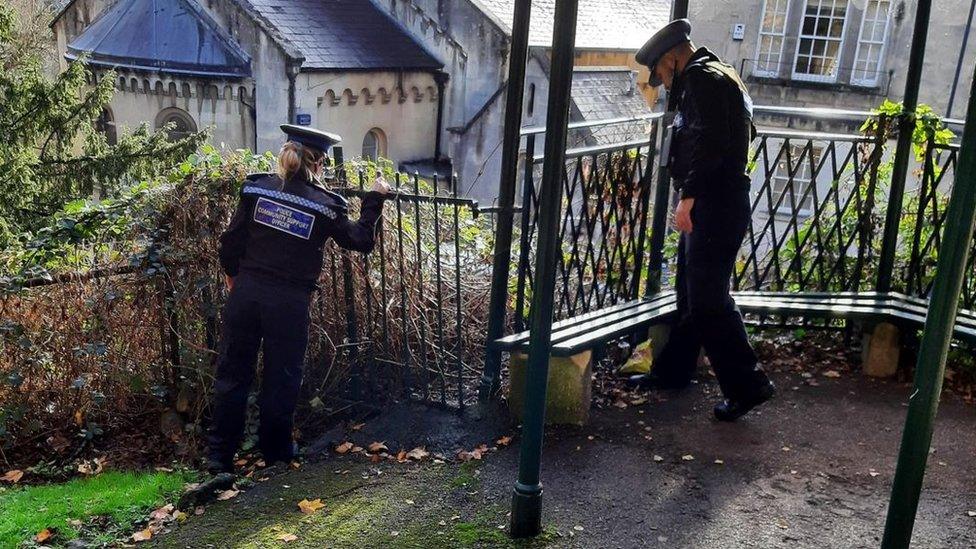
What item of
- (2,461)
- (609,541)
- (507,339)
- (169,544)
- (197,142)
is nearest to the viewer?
(609,541)

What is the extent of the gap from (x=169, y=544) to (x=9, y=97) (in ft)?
49.0

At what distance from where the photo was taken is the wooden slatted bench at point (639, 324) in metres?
4.68

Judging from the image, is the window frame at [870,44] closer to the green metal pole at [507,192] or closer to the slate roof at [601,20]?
the slate roof at [601,20]

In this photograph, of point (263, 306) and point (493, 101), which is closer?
point (263, 306)

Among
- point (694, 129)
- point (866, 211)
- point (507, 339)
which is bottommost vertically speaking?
point (507, 339)

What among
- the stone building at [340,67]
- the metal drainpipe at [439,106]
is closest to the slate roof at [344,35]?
the stone building at [340,67]

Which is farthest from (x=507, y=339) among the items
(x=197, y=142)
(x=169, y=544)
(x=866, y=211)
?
(x=197, y=142)

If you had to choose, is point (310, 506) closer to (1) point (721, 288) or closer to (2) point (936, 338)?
(1) point (721, 288)

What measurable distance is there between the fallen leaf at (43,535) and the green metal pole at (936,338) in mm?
3738

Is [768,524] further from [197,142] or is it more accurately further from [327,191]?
[197,142]

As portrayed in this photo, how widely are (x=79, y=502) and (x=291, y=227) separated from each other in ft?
6.04

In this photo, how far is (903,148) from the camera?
546 centimetres

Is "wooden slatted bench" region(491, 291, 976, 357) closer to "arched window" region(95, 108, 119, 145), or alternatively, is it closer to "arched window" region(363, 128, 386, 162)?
"arched window" region(363, 128, 386, 162)

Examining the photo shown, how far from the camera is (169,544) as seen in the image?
3994 mm
